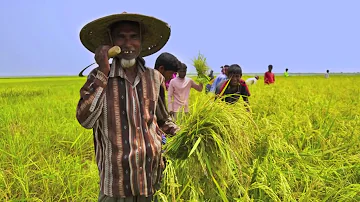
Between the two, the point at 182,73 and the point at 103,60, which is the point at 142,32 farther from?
the point at 182,73

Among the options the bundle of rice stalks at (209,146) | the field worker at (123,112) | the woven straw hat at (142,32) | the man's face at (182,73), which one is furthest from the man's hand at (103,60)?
the man's face at (182,73)

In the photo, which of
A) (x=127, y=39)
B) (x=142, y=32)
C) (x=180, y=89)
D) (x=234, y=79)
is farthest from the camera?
(x=180, y=89)

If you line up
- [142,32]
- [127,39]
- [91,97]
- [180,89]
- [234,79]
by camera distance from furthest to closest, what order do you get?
[180,89]
[234,79]
[142,32]
[127,39]
[91,97]

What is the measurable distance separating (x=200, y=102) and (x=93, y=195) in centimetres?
98

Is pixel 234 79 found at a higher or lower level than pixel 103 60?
lower

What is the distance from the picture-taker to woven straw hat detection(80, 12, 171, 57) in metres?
1.33

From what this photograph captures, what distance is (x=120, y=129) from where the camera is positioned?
1.28 meters

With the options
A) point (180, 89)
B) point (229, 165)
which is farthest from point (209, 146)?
point (180, 89)

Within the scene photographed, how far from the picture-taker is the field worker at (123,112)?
1250 mm

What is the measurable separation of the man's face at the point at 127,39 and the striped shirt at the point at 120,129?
0.26ft

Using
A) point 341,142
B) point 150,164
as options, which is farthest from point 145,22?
point 341,142

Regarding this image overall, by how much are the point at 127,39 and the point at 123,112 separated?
0.32m

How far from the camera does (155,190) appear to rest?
1469 mm

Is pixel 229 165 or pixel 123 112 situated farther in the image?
pixel 229 165
